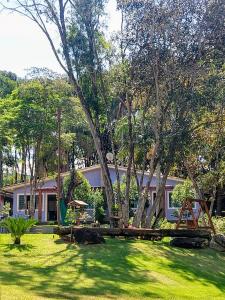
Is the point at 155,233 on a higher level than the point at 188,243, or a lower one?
higher

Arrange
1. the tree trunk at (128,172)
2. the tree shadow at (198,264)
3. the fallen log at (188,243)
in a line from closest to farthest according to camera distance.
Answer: the tree shadow at (198,264)
the fallen log at (188,243)
the tree trunk at (128,172)

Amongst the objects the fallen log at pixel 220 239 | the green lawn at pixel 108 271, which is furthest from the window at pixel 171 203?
the green lawn at pixel 108 271

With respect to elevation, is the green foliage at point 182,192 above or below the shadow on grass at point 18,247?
above

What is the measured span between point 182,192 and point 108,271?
2082 centimetres

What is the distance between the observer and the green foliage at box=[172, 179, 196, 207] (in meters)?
30.8

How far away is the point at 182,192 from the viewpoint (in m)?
31.5

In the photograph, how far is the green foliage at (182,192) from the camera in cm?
3075

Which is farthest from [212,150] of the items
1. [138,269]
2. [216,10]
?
[138,269]

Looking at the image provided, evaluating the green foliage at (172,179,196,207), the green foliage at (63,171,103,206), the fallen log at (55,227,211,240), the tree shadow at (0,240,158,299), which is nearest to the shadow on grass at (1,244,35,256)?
the tree shadow at (0,240,158,299)

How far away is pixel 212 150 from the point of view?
81.6ft

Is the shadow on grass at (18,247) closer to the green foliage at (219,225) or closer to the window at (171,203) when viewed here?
the green foliage at (219,225)

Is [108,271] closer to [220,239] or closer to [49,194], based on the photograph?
[220,239]

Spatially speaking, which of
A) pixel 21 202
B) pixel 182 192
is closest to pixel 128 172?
pixel 182 192

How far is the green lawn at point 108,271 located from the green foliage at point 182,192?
567 inches
